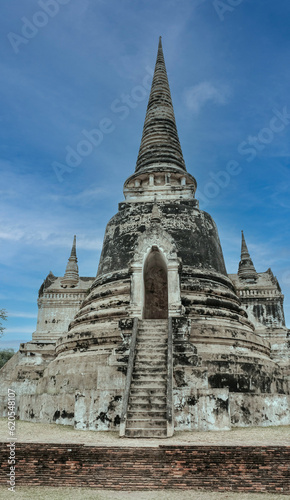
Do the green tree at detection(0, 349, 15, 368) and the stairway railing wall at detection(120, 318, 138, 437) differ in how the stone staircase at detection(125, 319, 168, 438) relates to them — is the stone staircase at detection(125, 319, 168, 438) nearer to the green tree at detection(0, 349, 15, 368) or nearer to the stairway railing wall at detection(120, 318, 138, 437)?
the stairway railing wall at detection(120, 318, 138, 437)

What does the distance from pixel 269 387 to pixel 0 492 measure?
7660mm

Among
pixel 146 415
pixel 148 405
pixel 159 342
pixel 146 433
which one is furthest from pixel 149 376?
pixel 146 433

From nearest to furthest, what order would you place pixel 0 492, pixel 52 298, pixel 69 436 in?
pixel 0 492, pixel 69 436, pixel 52 298

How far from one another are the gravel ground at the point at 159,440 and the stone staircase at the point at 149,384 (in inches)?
15.3

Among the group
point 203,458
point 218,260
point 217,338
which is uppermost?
point 218,260

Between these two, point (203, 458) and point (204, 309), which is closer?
point (203, 458)

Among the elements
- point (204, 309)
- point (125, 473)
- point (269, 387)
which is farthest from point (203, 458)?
point (204, 309)

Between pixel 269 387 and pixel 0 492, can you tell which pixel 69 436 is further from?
pixel 269 387

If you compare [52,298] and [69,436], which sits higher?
[52,298]

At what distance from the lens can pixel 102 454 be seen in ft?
18.2

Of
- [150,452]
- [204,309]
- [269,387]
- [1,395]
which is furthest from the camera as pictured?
[1,395]

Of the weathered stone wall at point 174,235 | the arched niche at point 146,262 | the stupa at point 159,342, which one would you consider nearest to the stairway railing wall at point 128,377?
the stupa at point 159,342

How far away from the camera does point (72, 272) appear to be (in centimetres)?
2475

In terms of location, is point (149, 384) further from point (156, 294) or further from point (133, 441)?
point (156, 294)
